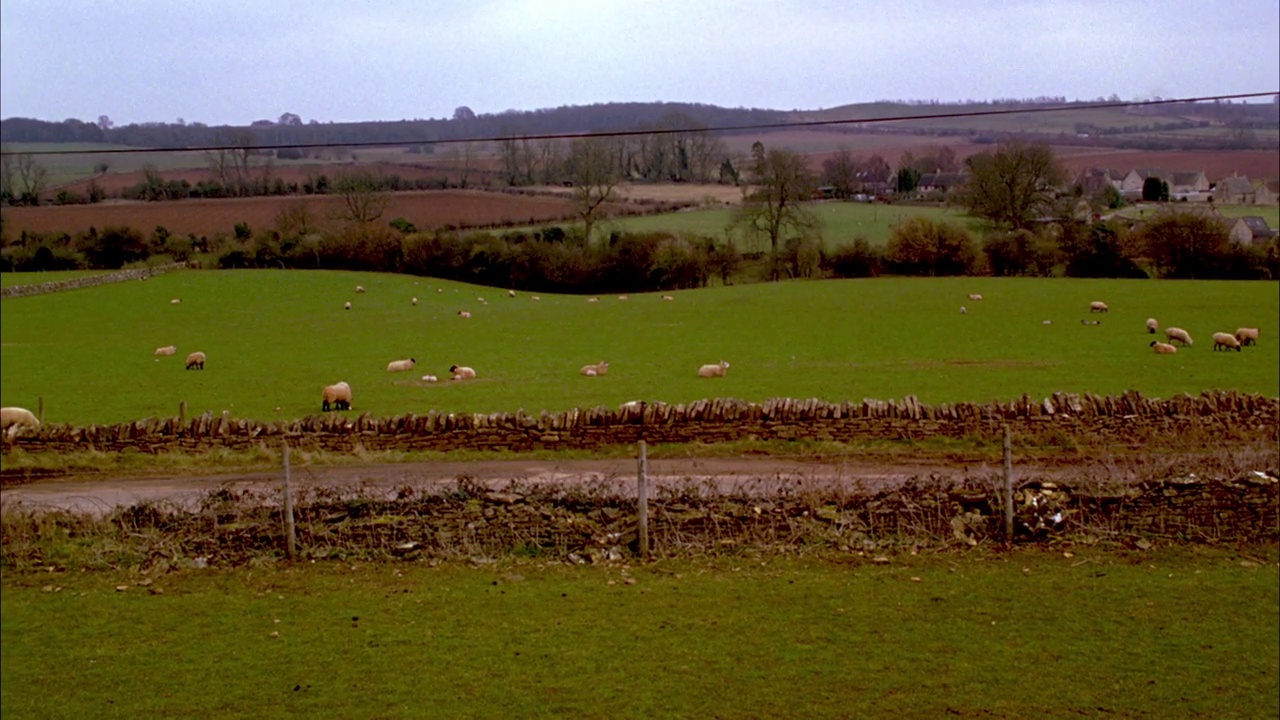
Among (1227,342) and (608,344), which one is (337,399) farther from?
(1227,342)

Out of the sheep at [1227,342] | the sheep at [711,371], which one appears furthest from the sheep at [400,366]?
the sheep at [1227,342]

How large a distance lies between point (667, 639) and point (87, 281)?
56.9 m

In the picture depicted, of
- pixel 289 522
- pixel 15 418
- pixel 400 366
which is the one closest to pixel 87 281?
pixel 400 366

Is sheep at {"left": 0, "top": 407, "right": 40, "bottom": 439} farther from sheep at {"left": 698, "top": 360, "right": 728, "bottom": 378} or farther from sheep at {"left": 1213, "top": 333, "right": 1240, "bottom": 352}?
sheep at {"left": 1213, "top": 333, "right": 1240, "bottom": 352}

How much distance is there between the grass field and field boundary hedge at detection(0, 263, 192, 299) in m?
2.55

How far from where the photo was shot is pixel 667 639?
29.3 feet

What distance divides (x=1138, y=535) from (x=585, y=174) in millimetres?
53415

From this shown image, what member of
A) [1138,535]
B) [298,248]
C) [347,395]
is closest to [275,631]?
[1138,535]

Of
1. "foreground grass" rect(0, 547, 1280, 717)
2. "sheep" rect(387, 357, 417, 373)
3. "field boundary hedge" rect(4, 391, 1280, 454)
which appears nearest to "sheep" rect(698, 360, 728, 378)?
"field boundary hedge" rect(4, 391, 1280, 454)

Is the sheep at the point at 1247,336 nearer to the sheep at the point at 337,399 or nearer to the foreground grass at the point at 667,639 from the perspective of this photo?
the foreground grass at the point at 667,639

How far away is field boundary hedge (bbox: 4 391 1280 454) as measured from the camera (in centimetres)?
1805

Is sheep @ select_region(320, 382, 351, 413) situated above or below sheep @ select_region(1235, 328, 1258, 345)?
below

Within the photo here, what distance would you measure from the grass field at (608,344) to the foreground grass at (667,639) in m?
11.8

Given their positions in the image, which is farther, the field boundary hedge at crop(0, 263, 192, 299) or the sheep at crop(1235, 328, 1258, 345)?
the field boundary hedge at crop(0, 263, 192, 299)
